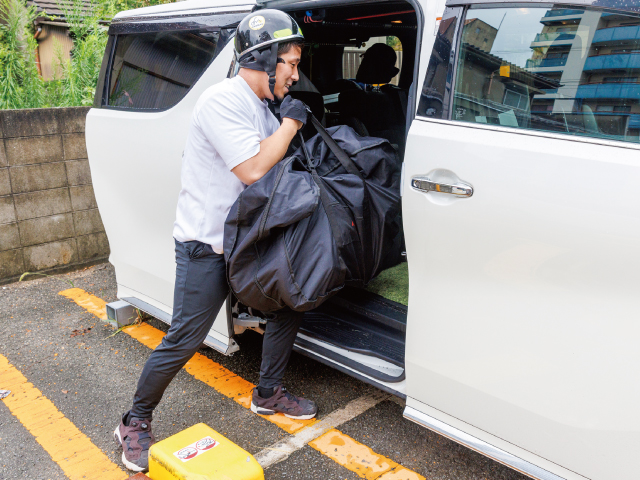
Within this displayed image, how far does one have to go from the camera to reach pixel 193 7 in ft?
9.52

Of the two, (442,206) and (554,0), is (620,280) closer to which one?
(442,206)

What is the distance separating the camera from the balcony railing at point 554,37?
1735 millimetres

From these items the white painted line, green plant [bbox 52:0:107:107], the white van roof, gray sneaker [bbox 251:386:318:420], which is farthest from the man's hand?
green plant [bbox 52:0:107:107]

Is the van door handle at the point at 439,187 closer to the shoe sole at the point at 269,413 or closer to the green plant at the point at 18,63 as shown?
the shoe sole at the point at 269,413

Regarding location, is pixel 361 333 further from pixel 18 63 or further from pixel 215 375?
pixel 18 63

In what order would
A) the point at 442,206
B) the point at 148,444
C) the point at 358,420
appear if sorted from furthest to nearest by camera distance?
1. the point at 358,420
2. the point at 148,444
3. the point at 442,206

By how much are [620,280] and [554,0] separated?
90cm

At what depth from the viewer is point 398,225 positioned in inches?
96.0

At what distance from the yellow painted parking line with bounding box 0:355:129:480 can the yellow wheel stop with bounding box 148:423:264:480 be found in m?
0.54

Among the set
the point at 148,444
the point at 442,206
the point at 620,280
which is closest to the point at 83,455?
the point at 148,444

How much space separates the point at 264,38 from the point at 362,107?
1.87m

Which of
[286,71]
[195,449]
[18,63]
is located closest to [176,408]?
[195,449]

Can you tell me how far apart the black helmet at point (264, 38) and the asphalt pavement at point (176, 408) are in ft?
5.42

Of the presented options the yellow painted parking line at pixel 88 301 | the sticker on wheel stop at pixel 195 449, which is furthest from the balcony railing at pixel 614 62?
the yellow painted parking line at pixel 88 301
